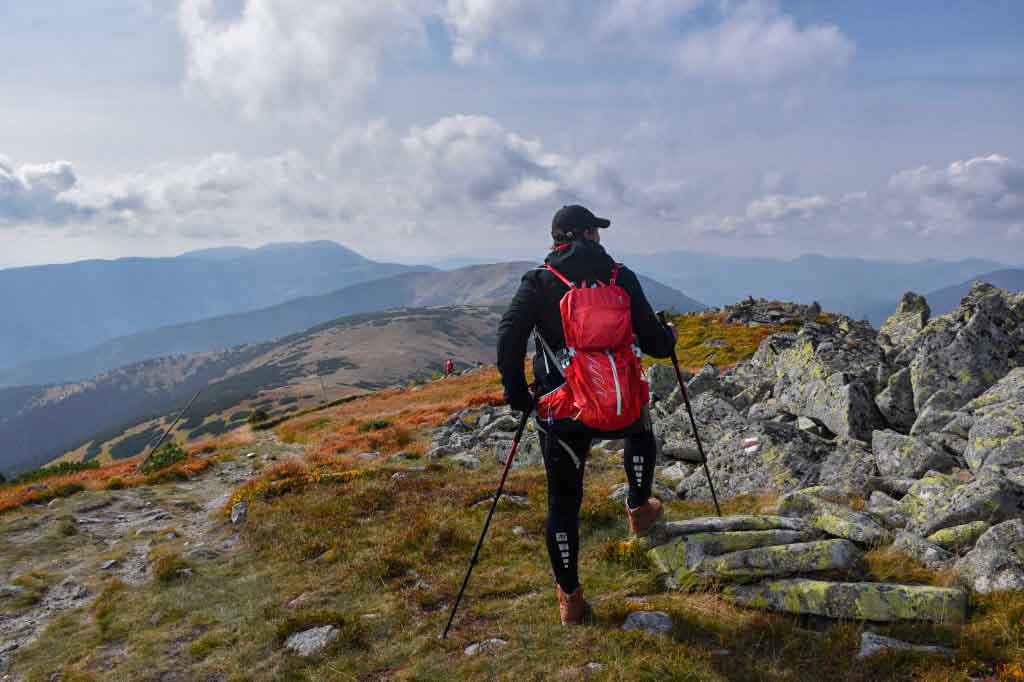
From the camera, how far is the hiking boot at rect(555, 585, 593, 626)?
→ 6.53 metres

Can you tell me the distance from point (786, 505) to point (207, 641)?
8.81 metres

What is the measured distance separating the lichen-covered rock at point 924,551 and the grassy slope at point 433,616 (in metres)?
0.25

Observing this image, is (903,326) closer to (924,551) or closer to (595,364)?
(924,551)

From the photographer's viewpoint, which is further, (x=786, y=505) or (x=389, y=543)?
(x=389, y=543)

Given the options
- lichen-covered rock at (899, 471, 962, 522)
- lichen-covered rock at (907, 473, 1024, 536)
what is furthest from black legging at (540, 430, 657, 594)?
lichen-covered rock at (899, 471, 962, 522)

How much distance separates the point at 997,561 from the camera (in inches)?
246

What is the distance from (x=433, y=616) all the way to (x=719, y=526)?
13.4ft

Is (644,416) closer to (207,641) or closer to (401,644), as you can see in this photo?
(401,644)

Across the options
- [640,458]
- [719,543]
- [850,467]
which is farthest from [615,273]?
[850,467]

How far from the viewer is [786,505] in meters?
8.86

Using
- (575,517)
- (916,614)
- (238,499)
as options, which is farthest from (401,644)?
(238,499)

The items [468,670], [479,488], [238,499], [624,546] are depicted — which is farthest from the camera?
[238,499]

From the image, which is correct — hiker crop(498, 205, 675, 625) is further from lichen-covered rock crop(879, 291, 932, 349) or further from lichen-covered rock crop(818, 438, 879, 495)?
lichen-covered rock crop(879, 291, 932, 349)

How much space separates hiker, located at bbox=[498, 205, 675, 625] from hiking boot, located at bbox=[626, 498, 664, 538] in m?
1.42
